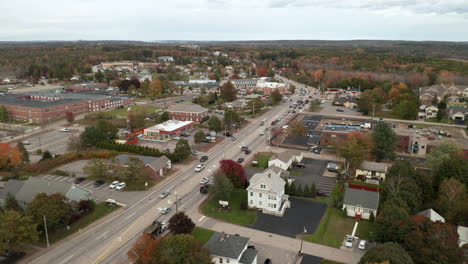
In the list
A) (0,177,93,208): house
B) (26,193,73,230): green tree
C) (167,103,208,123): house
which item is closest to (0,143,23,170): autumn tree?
(0,177,93,208): house

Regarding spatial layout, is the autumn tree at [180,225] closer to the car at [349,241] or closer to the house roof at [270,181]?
the house roof at [270,181]

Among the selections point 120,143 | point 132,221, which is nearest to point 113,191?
point 132,221

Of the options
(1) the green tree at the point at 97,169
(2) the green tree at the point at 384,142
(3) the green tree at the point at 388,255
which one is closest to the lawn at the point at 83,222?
(1) the green tree at the point at 97,169

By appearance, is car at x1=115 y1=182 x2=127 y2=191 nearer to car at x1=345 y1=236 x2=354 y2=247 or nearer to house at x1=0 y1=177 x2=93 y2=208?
house at x1=0 y1=177 x2=93 y2=208

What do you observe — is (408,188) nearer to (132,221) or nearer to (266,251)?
(266,251)

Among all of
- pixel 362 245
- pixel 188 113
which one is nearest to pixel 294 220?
pixel 362 245
